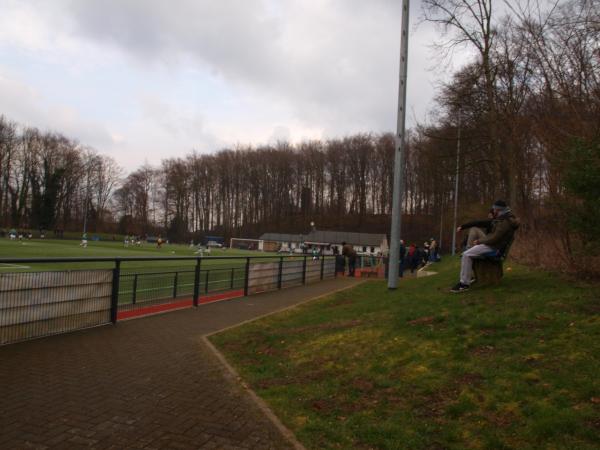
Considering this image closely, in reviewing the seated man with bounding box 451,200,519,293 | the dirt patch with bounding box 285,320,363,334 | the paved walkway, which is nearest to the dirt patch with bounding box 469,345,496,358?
the paved walkway

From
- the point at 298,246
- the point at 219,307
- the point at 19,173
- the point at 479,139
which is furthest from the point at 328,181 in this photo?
the point at 219,307

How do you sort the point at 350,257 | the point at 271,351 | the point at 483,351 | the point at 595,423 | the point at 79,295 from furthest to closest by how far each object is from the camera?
the point at 350,257 < the point at 79,295 < the point at 271,351 < the point at 483,351 < the point at 595,423

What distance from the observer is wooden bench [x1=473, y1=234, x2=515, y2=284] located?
8430 millimetres

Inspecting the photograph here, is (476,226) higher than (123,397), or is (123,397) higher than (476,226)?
(476,226)

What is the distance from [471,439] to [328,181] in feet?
336

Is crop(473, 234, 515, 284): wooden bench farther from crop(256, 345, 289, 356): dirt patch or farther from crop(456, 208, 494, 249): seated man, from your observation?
crop(256, 345, 289, 356): dirt patch

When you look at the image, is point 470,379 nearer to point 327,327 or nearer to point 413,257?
point 327,327

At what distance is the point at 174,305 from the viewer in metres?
11.2

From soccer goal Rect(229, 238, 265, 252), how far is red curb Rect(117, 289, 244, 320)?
8150 cm

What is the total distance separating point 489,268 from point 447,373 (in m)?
4.35

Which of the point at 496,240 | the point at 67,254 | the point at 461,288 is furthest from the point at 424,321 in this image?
the point at 67,254

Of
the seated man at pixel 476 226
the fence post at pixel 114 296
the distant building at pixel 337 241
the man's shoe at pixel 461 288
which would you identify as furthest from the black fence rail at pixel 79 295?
the distant building at pixel 337 241

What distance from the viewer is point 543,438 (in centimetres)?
340

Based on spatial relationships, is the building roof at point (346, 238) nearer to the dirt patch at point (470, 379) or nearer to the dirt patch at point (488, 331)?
the dirt patch at point (488, 331)
